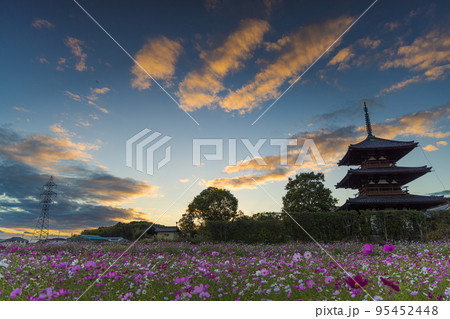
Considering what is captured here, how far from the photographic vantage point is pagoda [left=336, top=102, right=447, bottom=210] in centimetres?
2511

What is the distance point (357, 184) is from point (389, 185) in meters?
2.96

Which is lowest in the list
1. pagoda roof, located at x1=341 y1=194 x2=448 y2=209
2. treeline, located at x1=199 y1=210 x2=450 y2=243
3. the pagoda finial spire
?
treeline, located at x1=199 y1=210 x2=450 y2=243

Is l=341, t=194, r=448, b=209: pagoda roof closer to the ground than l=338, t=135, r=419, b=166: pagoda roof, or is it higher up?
closer to the ground

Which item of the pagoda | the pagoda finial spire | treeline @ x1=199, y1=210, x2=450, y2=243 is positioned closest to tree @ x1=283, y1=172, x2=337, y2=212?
the pagoda

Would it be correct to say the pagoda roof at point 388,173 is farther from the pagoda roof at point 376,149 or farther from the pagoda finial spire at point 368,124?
the pagoda finial spire at point 368,124

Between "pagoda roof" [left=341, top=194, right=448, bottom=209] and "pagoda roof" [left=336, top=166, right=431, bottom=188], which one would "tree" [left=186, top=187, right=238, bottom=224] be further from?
"pagoda roof" [left=341, top=194, right=448, bottom=209]

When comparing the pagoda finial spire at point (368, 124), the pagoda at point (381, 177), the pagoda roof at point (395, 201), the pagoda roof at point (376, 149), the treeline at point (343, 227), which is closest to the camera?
the treeline at point (343, 227)

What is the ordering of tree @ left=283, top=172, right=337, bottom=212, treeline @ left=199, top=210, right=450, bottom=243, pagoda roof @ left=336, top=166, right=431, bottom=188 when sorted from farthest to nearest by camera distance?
tree @ left=283, top=172, right=337, bottom=212 → pagoda roof @ left=336, top=166, right=431, bottom=188 → treeline @ left=199, top=210, right=450, bottom=243

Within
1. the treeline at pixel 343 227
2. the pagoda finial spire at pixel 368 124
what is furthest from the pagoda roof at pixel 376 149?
the treeline at pixel 343 227

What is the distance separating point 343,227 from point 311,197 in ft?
60.4

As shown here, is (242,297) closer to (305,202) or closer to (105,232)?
(305,202)

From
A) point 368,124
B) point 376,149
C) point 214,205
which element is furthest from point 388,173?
point 214,205

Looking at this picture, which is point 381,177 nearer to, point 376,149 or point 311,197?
point 376,149

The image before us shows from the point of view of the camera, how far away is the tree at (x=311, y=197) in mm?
35625
